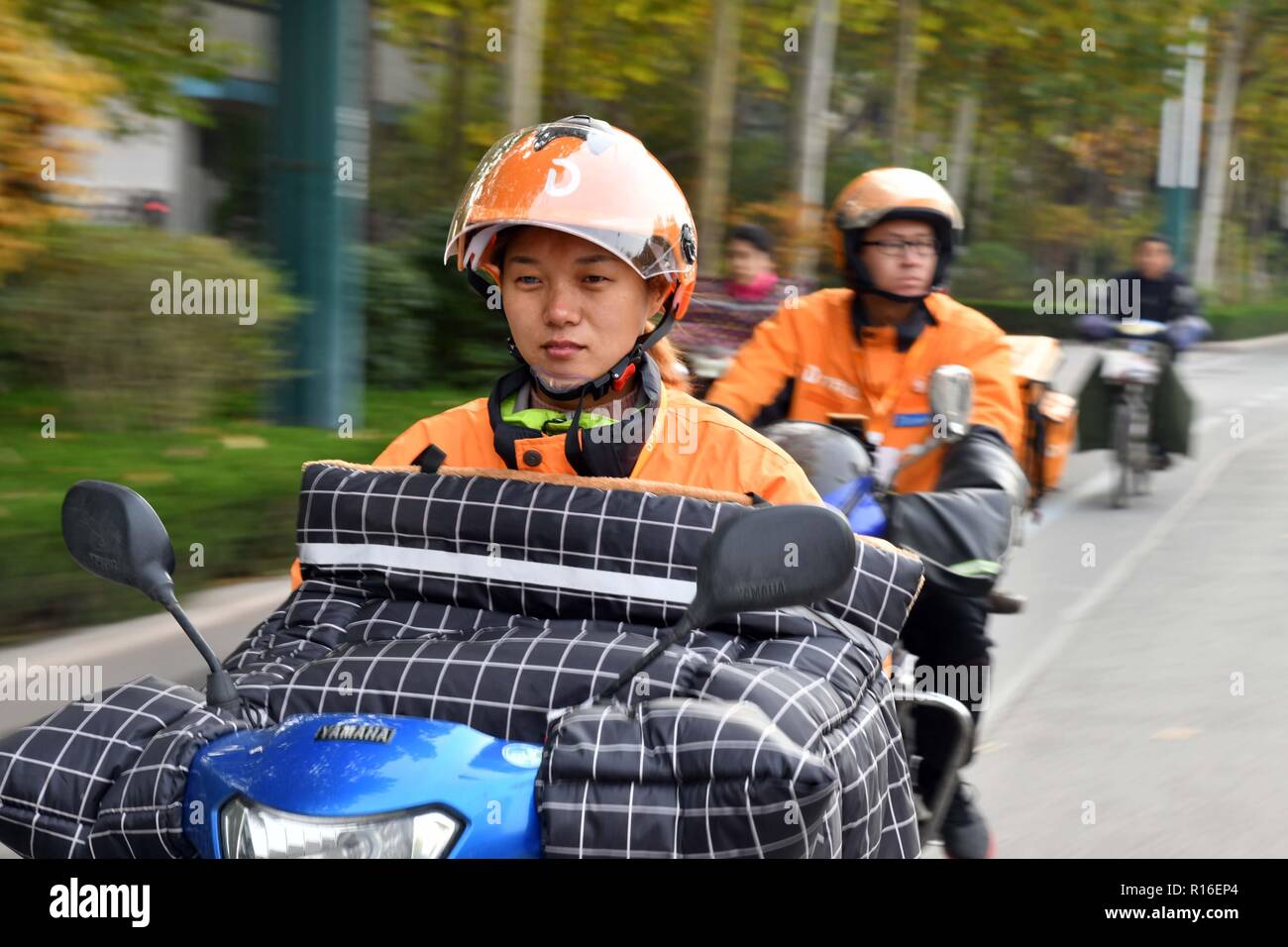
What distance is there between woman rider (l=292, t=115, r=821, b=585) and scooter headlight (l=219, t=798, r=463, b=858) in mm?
1038

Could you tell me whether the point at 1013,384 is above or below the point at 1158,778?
above

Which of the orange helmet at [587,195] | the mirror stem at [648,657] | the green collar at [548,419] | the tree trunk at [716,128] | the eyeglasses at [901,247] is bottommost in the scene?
the mirror stem at [648,657]

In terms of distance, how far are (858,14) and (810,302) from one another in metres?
16.6

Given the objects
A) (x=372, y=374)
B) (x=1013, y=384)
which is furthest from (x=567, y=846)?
(x=372, y=374)

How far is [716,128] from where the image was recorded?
1697cm

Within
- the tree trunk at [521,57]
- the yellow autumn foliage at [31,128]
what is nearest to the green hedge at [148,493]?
the yellow autumn foliage at [31,128]

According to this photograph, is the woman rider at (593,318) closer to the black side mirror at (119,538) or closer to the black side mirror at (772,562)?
the black side mirror at (119,538)

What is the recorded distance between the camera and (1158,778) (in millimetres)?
5418

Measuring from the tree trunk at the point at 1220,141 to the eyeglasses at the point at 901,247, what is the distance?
3065 cm

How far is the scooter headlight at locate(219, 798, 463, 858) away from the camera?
199 cm

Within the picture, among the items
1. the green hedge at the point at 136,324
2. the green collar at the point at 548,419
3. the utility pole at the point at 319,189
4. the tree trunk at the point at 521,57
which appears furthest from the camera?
the tree trunk at the point at 521,57

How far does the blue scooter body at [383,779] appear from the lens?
201 cm

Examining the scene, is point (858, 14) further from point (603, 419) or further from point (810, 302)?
point (603, 419)

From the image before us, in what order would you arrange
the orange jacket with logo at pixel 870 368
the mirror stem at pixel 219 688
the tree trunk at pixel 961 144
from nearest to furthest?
the mirror stem at pixel 219 688 → the orange jacket with logo at pixel 870 368 → the tree trunk at pixel 961 144
